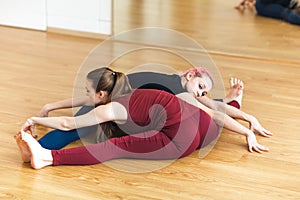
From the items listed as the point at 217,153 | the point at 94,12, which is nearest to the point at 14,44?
the point at 94,12

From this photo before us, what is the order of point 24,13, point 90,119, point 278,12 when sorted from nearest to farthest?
point 90,119
point 278,12
point 24,13

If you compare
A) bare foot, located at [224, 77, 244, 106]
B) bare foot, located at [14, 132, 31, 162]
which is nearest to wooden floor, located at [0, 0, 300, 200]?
bare foot, located at [14, 132, 31, 162]

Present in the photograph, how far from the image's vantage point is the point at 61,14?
4.20 meters

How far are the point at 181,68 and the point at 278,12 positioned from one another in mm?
900

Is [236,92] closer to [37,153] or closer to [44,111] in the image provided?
[44,111]

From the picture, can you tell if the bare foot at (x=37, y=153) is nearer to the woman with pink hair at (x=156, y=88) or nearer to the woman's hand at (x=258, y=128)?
the woman with pink hair at (x=156, y=88)

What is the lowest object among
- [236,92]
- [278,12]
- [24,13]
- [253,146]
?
[253,146]

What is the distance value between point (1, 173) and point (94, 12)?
2.16 metres

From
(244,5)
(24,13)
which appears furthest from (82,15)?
(244,5)

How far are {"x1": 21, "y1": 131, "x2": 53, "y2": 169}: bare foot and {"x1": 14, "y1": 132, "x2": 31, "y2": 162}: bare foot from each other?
0.08 feet

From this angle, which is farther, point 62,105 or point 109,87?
point 62,105

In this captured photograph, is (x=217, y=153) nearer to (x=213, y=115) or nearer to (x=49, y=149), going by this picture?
(x=213, y=115)

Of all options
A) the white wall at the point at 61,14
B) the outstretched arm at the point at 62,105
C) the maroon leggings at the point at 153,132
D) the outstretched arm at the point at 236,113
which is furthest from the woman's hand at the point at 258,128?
the white wall at the point at 61,14

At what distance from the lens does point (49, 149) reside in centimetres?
235
